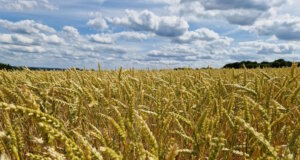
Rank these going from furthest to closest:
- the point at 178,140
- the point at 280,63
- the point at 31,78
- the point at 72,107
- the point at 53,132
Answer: the point at 280,63, the point at 31,78, the point at 178,140, the point at 72,107, the point at 53,132

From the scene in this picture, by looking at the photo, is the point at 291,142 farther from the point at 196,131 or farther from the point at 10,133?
the point at 10,133

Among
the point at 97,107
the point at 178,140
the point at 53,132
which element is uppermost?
the point at 53,132

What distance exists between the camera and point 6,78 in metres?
3.38

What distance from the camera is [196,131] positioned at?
1.61m

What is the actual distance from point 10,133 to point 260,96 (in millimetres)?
2053

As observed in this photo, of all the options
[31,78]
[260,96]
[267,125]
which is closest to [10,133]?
[267,125]

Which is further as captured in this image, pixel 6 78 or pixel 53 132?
pixel 6 78

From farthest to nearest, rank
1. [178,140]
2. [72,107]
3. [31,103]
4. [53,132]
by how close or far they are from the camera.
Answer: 1. [178,140]
2. [72,107]
3. [31,103]
4. [53,132]

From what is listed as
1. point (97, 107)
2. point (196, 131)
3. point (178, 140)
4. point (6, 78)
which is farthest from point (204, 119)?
point (6, 78)

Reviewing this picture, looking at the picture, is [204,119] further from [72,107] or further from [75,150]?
[72,107]

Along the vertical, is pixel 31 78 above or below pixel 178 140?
above

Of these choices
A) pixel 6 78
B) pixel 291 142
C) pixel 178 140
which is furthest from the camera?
pixel 6 78

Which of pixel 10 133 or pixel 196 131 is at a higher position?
pixel 10 133

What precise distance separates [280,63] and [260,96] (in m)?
36.3
